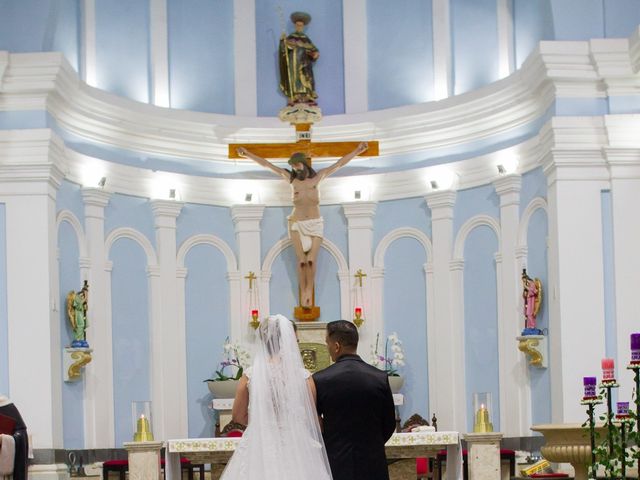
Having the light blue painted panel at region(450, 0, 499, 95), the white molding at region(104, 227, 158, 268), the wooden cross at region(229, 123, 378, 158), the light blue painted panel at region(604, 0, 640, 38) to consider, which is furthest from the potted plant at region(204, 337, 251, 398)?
the light blue painted panel at region(604, 0, 640, 38)

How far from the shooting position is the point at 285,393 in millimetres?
6625

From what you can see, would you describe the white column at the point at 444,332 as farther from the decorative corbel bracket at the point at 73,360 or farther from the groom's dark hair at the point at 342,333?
the groom's dark hair at the point at 342,333

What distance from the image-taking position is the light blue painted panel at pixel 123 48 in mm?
15532

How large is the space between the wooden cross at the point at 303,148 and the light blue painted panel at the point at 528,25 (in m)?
2.17

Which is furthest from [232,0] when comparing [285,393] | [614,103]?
[285,393]

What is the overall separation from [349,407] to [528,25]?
9547 mm

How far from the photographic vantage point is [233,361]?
49.8 feet

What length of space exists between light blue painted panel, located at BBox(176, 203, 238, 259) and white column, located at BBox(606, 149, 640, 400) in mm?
5150

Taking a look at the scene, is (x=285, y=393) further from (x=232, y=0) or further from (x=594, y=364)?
(x=232, y=0)

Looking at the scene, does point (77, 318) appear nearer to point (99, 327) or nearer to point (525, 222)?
point (99, 327)

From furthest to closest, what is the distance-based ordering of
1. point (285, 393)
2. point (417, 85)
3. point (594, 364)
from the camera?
1. point (417, 85)
2. point (594, 364)
3. point (285, 393)

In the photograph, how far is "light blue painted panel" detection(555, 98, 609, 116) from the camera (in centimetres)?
1344

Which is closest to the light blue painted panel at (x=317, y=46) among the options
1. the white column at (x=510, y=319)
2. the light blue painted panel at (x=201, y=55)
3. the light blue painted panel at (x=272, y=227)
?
the light blue painted panel at (x=201, y=55)

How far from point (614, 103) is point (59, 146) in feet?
20.0
